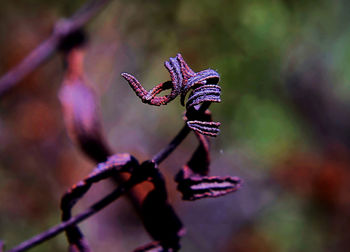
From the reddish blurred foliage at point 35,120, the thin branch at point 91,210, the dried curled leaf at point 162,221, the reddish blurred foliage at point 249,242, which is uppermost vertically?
the reddish blurred foliage at point 35,120

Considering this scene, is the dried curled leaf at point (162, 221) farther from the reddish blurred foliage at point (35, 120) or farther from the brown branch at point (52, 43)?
the reddish blurred foliage at point (35, 120)

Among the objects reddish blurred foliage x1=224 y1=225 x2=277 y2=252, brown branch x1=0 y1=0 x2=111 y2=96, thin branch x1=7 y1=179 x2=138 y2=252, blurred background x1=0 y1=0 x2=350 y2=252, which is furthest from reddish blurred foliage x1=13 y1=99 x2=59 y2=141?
thin branch x1=7 y1=179 x2=138 y2=252

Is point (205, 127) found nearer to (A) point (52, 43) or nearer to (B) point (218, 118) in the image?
(A) point (52, 43)

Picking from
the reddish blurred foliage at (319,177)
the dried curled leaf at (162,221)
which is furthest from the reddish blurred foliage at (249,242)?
the dried curled leaf at (162,221)

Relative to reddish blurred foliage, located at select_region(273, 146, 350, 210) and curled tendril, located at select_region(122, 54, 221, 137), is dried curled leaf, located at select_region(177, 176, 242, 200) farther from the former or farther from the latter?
reddish blurred foliage, located at select_region(273, 146, 350, 210)

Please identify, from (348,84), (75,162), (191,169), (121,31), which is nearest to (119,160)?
(191,169)

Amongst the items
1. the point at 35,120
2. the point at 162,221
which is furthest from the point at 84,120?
the point at 35,120
